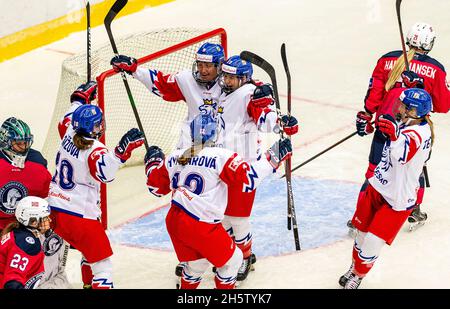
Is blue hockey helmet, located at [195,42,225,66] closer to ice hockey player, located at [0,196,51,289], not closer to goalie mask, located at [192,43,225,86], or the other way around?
goalie mask, located at [192,43,225,86]

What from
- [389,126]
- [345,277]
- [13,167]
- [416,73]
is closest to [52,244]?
[13,167]

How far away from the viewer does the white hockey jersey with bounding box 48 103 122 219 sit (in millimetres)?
5000

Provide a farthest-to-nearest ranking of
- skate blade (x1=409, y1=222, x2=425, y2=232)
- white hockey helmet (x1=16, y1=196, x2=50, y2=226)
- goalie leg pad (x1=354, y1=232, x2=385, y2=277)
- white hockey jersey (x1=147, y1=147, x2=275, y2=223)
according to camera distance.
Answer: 1. skate blade (x1=409, y1=222, x2=425, y2=232)
2. goalie leg pad (x1=354, y1=232, x2=385, y2=277)
3. white hockey jersey (x1=147, y1=147, x2=275, y2=223)
4. white hockey helmet (x1=16, y1=196, x2=50, y2=226)

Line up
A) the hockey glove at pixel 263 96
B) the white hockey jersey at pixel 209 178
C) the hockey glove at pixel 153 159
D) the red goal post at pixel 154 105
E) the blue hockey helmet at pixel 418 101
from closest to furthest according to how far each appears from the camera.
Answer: the white hockey jersey at pixel 209 178, the hockey glove at pixel 153 159, the blue hockey helmet at pixel 418 101, the hockey glove at pixel 263 96, the red goal post at pixel 154 105

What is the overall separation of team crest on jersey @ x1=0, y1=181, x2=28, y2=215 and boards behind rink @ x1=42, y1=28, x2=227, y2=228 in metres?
1.34

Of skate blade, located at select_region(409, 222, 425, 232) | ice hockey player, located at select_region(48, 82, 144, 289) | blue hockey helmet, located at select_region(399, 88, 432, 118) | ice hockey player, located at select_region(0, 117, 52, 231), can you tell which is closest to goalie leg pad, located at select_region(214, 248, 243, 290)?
ice hockey player, located at select_region(48, 82, 144, 289)

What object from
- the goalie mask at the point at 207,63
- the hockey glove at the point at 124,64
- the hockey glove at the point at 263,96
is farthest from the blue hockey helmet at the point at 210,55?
the hockey glove at the point at 124,64

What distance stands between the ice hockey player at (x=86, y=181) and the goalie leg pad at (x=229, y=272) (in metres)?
0.57

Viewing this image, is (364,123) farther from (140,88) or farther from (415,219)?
(140,88)

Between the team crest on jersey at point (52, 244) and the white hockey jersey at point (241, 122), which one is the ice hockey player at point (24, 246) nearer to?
the team crest on jersey at point (52, 244)

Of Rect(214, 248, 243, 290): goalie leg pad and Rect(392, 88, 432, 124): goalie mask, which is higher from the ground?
Rect(392, 88, 432, 124): goalie mask

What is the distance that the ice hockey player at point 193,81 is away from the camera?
5.59 metres

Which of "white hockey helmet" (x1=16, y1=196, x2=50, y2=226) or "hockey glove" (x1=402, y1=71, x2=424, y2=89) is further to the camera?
"hockey glove" (x1=402, y1=71, x2=424, y2=89)

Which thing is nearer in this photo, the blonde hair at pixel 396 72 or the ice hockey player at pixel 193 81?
the ice hockey player at pixel 193 81
